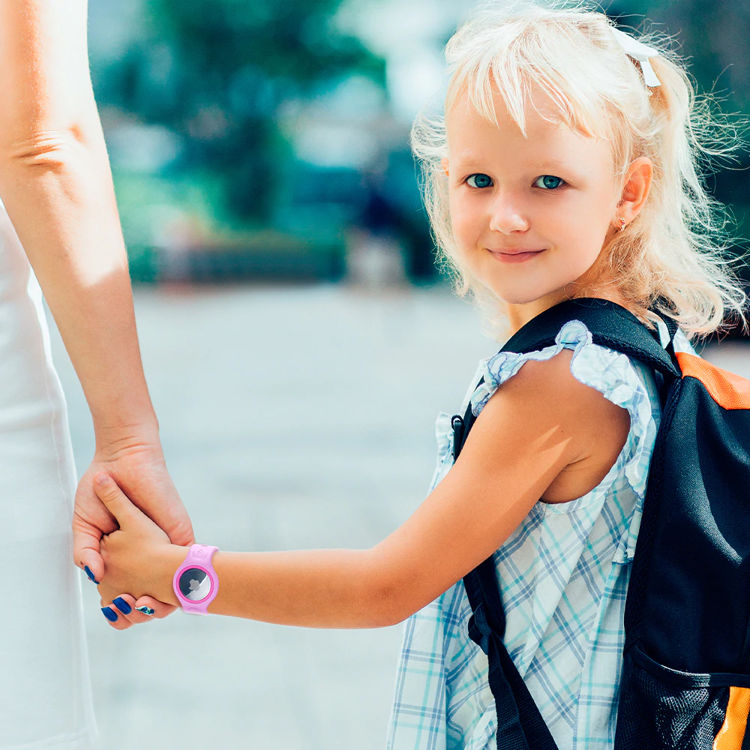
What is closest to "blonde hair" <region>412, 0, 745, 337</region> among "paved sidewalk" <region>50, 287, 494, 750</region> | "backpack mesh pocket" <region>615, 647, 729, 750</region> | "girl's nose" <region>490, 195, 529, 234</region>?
"girl's nose" <region>490, 195, 529, 234</region>

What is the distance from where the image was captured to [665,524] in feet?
4.38

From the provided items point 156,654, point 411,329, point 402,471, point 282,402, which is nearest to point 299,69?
point 411,329

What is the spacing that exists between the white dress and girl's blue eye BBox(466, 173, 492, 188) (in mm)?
681

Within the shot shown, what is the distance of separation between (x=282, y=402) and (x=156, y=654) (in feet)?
13.2

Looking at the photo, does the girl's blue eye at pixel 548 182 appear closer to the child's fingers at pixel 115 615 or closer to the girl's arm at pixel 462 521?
the girl's arm at pixel 462 521

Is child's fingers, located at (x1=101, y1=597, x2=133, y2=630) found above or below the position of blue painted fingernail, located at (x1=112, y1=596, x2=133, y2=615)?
below

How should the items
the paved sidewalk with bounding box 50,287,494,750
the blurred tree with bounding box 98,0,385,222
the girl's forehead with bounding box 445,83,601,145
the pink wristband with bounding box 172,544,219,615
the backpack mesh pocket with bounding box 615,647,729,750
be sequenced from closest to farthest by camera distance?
the backpack mesh pocket with bounding box 615,647,729,750
the girl's forehead with bounding box 445,83,601,145
the pink wristband with bounding box 172,544,219,615
the paved sidewalk with bounding box 50,287,494,750
the blurred tree with bounding box 98,0,385,222

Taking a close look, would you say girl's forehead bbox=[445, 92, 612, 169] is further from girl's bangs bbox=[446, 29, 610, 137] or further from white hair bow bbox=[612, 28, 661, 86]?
white hair bow bbox=[612, 28, 661, 86]

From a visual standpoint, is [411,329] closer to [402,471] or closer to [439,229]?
[402,471]

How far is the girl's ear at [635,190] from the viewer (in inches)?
62.6

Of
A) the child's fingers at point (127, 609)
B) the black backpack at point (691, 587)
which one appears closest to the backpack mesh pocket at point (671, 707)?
the black backpack at point (691, 587)

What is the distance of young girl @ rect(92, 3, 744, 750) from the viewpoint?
4.63 ft

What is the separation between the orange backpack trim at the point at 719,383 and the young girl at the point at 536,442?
0.22ft

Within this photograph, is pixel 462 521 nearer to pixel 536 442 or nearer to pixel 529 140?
pixel 536 442
